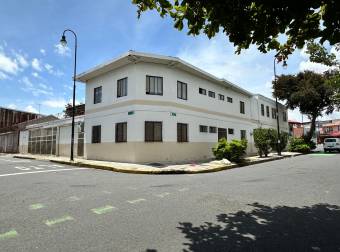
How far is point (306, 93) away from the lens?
105 feet

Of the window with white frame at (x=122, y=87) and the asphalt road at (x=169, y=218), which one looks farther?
the window with white frame at (x=122, y=87)

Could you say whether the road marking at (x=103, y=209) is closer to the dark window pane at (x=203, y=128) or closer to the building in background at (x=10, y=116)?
the dark window pane at (x=203, y=128)

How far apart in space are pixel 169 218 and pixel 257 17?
4.05 meters

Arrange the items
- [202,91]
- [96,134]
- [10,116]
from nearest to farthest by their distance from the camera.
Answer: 1. [96,134]
2. [202,91]
3. [10,116]

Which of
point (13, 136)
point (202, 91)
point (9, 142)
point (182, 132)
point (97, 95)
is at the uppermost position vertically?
Result: point (202, 91)

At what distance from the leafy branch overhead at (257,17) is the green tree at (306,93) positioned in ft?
98.7

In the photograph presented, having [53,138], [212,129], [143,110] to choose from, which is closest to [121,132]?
[143,110]

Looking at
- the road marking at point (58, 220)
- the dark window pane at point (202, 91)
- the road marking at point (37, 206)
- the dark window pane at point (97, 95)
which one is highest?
the dark window pane at point (202, 91)

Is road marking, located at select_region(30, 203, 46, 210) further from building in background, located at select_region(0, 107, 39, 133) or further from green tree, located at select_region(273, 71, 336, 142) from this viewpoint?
building in background, located at select_region(0, 107, 39, 133)

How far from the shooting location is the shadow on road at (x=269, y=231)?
3473 mm

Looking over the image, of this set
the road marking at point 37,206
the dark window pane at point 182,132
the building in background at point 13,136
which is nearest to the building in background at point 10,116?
the building in background at point 13,136

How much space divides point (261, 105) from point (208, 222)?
1109 inches

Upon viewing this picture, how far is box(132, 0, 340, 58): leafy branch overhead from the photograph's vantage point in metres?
3.52

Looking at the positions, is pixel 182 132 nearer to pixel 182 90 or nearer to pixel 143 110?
pixel 182 90
